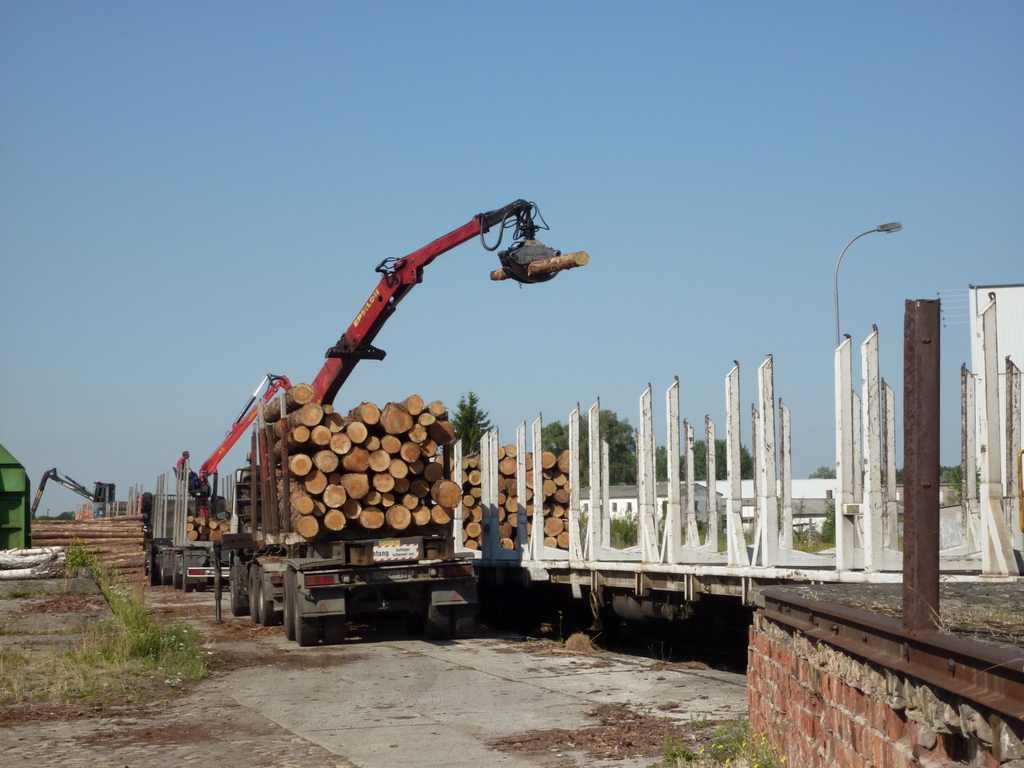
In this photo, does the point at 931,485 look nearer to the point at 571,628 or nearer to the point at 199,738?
the point at 199,738

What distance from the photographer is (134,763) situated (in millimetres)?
7184

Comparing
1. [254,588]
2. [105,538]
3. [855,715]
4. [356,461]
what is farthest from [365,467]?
[105,538]

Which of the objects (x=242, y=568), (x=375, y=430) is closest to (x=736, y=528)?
(x=375, y=430)

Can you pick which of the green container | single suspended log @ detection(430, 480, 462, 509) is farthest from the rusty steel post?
the green container

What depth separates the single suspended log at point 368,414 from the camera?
48.8ft

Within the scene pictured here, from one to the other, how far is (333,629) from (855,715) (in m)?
10.2

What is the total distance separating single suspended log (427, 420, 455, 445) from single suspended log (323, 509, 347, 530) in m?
1.71

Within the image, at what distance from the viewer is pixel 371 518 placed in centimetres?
1455

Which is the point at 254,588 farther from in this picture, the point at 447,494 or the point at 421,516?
the point at 447,494

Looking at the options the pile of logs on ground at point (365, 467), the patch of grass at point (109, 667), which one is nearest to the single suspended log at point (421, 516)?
the pile of logs on ground at point (365, 467)

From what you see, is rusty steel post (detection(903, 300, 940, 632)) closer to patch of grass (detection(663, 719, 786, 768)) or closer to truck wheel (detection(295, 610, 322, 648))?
patch of grass (detection(663, 719, 786, 768))

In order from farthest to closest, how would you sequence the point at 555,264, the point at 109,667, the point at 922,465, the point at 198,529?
the point at 198,529 → the point at 555,264 → the point at 109,667 → the point at 922,465

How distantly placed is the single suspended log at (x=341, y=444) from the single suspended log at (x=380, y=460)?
1.12 ft

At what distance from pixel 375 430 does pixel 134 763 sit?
8.13 meters
